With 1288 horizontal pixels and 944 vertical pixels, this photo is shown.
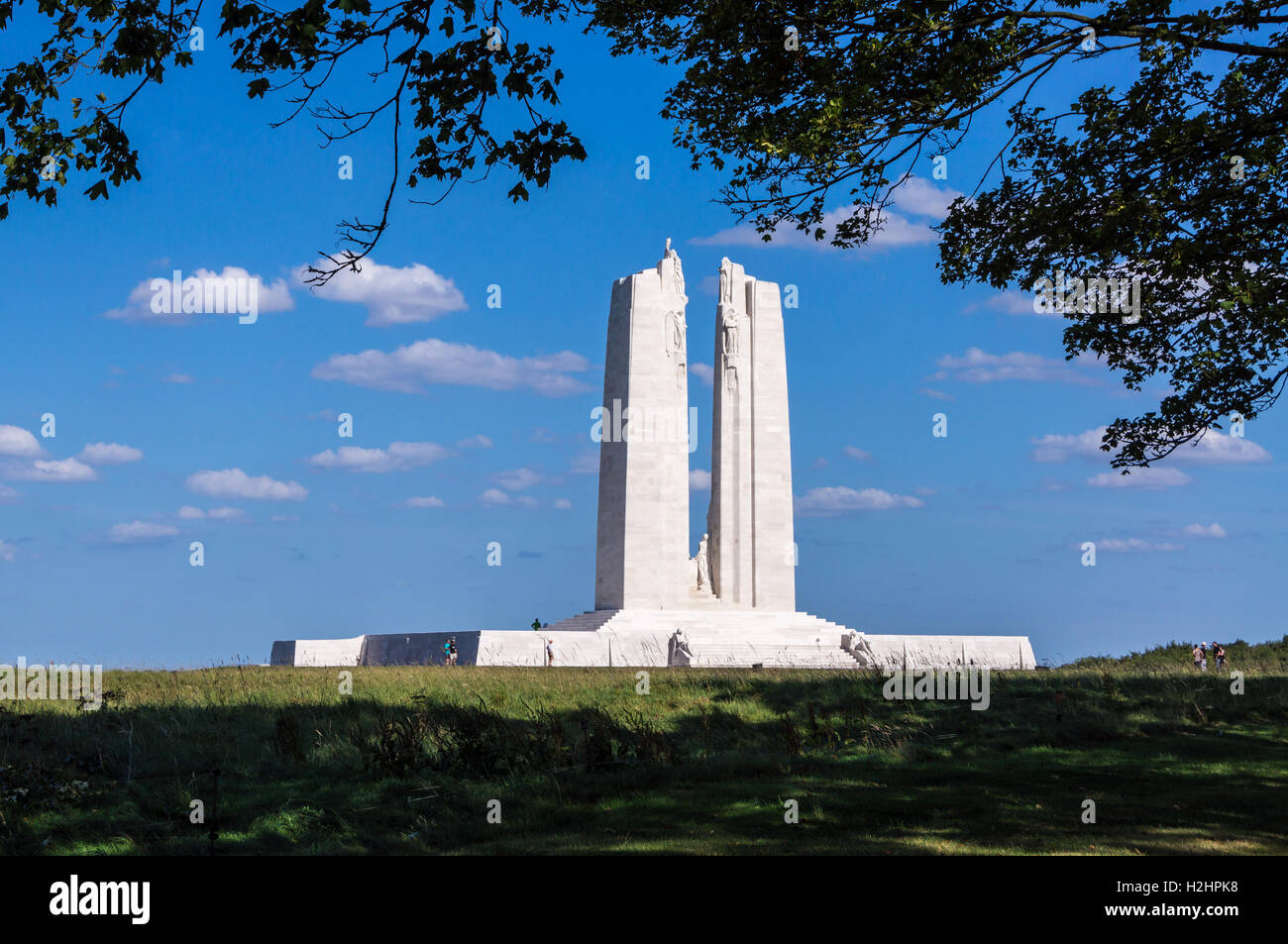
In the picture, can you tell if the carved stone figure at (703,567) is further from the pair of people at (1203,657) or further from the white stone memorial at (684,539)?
the pair of people at (1203,657)

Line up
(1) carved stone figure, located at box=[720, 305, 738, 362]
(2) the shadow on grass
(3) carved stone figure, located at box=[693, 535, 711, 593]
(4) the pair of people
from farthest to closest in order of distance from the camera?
(1) carved stone figure, located at box=[720, 305, 738, 362]
(3) carved stone figure, located at box=[693, 535, 711, 593]
(4) the pair of people
(2) the shadow on grass

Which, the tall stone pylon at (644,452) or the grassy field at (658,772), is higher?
the tall stone pylon at (644,452)

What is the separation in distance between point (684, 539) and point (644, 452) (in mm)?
3889

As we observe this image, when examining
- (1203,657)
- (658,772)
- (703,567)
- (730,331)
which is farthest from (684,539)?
(658,772)

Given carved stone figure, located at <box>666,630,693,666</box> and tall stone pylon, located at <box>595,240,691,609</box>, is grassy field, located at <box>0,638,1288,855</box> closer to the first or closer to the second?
carved stone figure, located at <box>666,630,693,666</box>

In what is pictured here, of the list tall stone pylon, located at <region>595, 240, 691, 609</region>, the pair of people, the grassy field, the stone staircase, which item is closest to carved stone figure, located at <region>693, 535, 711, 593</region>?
the stone staircase

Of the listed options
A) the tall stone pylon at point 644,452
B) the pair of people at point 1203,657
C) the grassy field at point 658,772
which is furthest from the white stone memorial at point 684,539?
the grassy field at point 658,772

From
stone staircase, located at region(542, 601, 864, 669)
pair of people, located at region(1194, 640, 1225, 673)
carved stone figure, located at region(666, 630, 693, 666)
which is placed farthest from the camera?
stone staircase, located at region(542, 601, 864, 669)

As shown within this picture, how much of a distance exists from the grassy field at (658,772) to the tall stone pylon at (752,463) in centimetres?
2868

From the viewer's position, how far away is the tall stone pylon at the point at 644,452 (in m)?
47.7

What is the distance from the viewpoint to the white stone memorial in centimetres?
4156

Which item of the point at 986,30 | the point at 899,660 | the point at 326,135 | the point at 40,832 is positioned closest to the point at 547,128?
the point at 326,135

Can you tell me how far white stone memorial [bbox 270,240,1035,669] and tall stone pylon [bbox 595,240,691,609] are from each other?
51mm

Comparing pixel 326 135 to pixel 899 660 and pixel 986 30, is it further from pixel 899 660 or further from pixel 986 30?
pixel 899 660
